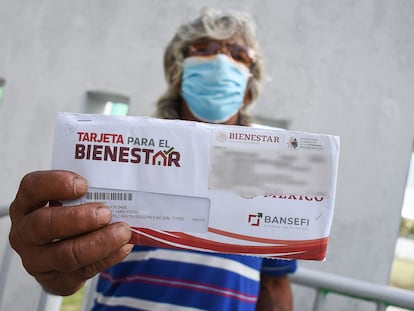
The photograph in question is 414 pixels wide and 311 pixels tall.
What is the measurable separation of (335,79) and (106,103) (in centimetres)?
152

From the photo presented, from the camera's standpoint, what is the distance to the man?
0.49m

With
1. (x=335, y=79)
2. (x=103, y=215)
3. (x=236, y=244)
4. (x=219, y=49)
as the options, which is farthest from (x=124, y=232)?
(x=335, y=79)

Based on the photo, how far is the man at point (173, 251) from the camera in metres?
0.49

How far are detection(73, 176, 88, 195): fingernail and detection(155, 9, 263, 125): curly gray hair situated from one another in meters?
0.70

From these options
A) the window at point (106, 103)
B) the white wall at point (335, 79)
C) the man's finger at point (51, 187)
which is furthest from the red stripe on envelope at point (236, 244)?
the window at point (106, 103)

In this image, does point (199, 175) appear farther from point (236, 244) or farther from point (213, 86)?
point (213, 86)

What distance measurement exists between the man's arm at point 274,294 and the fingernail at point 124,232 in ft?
1.95

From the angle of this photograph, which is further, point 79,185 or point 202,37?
point 202,37

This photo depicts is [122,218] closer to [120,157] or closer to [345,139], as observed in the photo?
[120,157]

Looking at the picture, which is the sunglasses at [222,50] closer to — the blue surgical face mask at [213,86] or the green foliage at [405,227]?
the blue surgical face mask at [213,86]

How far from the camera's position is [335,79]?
2.11 m

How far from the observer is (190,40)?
1.14 metres

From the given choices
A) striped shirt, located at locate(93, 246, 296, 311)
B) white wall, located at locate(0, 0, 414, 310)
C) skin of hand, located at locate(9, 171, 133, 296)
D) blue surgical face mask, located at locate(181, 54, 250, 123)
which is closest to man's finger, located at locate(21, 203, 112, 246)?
skin of hand, located at locate(9, 171, 133, 296)

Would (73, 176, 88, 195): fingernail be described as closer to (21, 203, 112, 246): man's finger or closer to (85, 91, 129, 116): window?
(21, 203, 112, 246): man's finger
